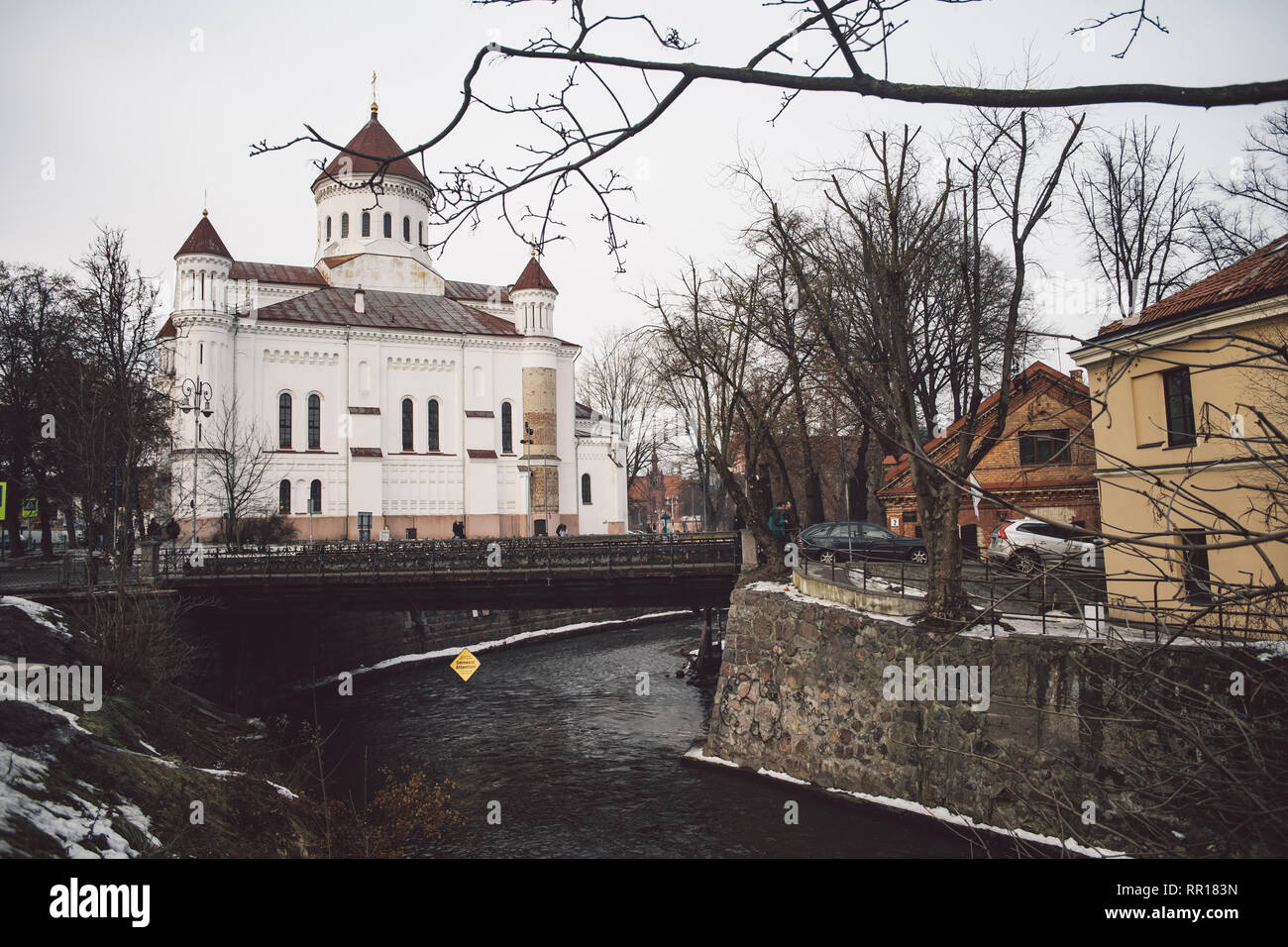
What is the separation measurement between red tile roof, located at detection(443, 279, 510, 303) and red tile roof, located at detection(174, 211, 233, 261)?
1776 cm

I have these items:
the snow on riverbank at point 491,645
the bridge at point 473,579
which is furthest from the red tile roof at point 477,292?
the bridge at point 473,579

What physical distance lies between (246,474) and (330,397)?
25.3 feet

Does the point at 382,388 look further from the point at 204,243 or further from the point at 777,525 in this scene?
the point at 777,525

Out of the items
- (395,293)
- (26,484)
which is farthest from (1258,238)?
(395,293)

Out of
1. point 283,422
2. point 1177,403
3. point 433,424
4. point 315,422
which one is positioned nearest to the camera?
point 1177,403

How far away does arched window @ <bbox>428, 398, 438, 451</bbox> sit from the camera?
54.0 m

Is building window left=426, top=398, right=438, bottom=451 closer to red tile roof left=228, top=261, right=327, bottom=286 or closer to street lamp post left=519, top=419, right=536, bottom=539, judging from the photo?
street lamp post left=519, top=419, right=536, bottom=539

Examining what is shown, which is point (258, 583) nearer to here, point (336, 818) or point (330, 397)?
point (336, 818)

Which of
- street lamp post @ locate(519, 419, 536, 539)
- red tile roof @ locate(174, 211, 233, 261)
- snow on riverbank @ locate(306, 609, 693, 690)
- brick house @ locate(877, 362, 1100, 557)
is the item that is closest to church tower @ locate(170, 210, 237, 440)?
red tile roof @ locate(174, 211, 233, 261)

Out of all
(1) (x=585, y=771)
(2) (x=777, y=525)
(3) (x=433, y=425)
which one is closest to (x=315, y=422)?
(3) (x=433, y=425)

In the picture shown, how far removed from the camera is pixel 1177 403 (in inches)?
602

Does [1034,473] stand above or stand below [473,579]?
above

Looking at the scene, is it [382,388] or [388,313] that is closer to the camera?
[382,388]

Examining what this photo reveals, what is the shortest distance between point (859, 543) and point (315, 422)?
37514 mm
